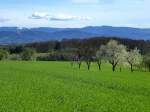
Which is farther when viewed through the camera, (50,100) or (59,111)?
(50,100)

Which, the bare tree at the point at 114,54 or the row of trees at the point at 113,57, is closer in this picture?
the bare tree at the point at 114,54

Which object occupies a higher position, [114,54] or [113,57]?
[114,54]

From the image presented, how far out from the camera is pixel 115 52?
117500 mm

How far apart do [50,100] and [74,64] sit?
107 m

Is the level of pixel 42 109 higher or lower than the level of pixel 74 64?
higher

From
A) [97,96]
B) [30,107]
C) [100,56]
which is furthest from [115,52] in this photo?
[30,107]

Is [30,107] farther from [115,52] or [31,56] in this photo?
[31,56]

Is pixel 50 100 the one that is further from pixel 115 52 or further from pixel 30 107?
pixel 115 52

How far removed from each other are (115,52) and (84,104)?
299ft

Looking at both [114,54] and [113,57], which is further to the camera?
[114,54]

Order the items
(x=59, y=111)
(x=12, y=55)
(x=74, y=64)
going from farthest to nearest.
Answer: (x=12, y=55) → (x=74, y=64) → (x=59, y=111)

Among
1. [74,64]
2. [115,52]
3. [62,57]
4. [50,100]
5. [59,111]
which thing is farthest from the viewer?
[62,57]

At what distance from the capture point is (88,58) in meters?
118

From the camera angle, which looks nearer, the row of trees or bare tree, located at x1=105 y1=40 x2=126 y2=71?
bare tree, located at x1=105 y1=40 x2=126 y2=71
